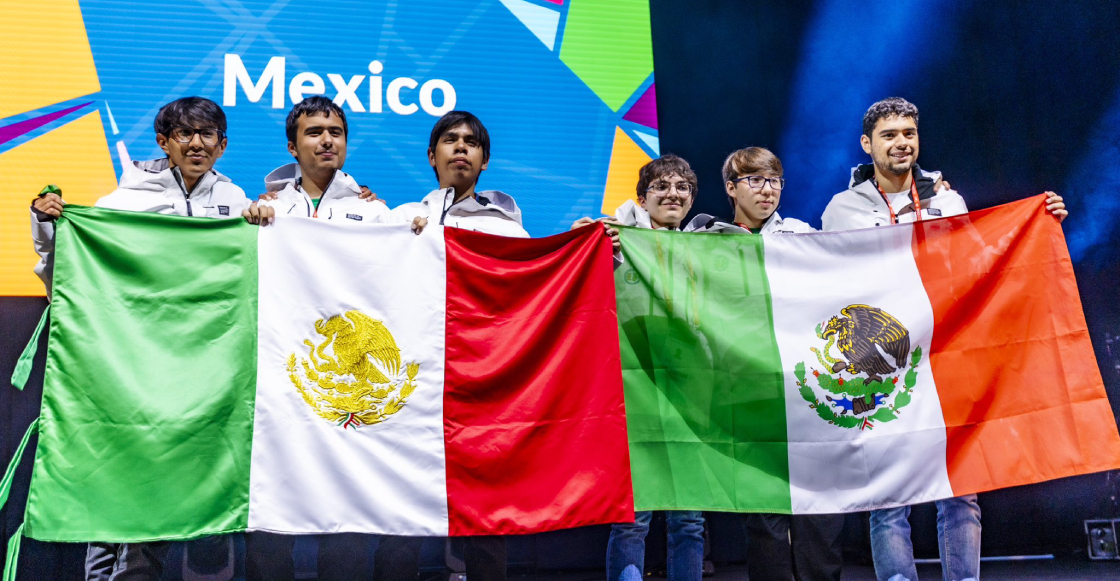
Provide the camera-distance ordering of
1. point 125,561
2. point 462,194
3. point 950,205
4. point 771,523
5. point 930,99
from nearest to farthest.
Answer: point 125,561, point 771,523, point 462,194, point 950,205, point 930,99

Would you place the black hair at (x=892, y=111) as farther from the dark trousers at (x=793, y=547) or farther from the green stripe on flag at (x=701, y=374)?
the dark trousers at (x=793, y=547)

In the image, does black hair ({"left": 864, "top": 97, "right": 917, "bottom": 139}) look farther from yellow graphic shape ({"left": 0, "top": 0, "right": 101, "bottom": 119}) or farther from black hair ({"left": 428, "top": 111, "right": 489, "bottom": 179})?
yellow graphic shape ({"left": 0, "top": 0, "right": 101, "bottom": 119})

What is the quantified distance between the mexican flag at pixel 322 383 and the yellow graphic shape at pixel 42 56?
56.2 inches

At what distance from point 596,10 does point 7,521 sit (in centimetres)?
348

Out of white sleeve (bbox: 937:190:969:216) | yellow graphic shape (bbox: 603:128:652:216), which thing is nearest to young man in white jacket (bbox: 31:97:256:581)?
yellow graphic shape (bbox: 603:128:652:216)

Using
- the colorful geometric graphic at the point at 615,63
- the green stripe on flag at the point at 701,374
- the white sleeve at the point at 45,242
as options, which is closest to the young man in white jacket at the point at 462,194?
the green stripe on flag at the point at 701,374

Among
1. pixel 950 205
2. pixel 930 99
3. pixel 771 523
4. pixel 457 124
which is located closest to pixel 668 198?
pixel 457 124

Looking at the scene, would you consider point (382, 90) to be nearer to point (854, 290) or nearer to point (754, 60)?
point (754, 60)

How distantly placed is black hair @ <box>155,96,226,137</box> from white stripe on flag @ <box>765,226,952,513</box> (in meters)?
1.95

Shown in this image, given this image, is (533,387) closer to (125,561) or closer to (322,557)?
(322,557)

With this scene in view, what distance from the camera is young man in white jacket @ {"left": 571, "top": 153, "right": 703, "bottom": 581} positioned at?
2729 millimetres

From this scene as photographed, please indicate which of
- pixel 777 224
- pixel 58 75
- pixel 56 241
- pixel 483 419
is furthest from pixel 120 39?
pixel 777 224

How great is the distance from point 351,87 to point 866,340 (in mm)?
2466

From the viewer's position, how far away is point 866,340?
2.87 metres
